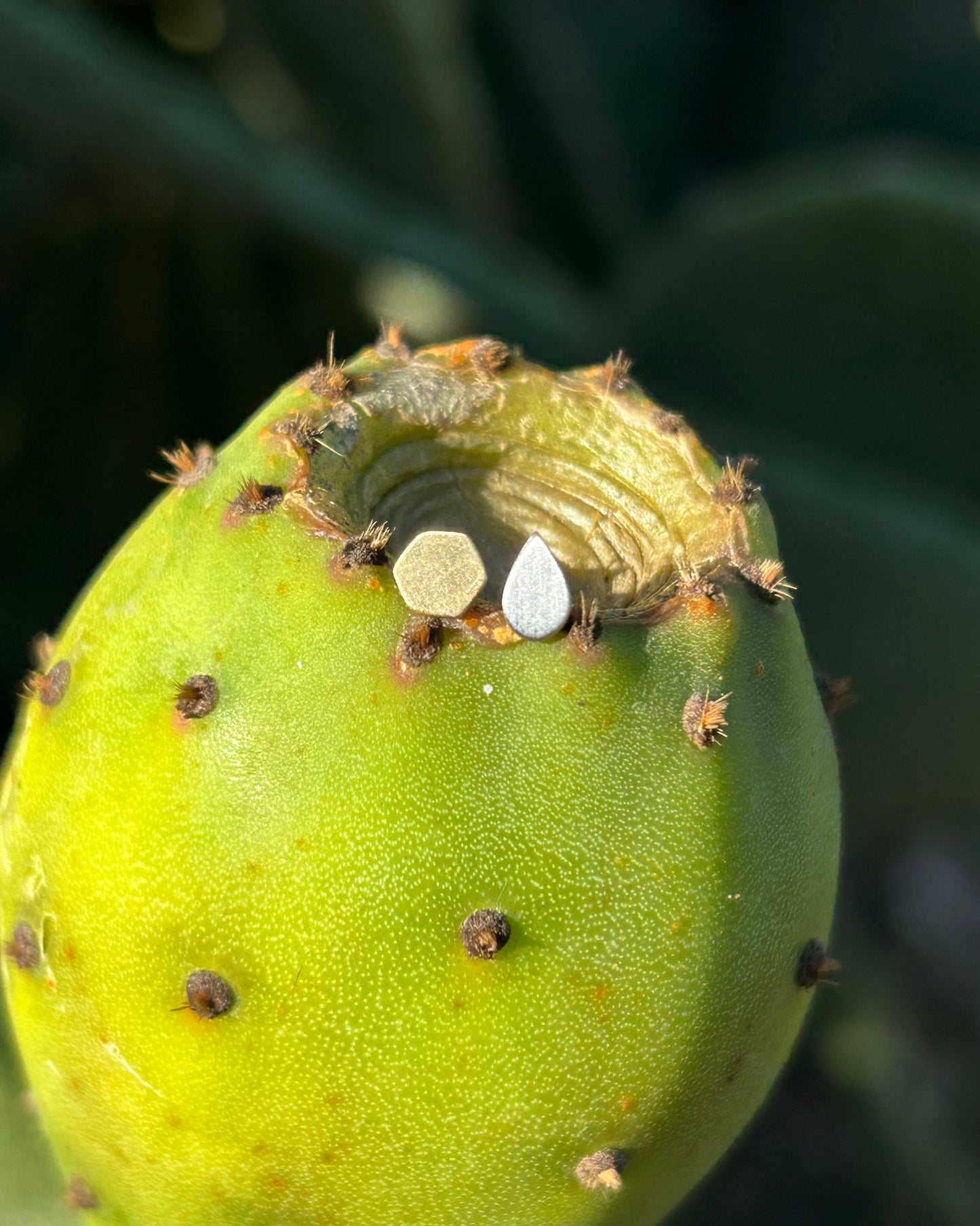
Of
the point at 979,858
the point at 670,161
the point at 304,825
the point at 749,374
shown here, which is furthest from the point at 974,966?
the point at 304,825

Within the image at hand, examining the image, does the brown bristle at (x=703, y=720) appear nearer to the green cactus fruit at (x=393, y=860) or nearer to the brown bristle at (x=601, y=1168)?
the green cactus fruit at (x=393, y=860)

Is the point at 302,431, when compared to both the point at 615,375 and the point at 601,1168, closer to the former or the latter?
the point at 615,375

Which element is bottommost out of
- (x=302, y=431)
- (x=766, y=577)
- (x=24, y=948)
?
(x=24, y=948)

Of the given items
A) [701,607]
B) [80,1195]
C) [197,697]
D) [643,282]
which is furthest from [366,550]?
[643,282]

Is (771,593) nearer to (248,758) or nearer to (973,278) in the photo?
(248,758)

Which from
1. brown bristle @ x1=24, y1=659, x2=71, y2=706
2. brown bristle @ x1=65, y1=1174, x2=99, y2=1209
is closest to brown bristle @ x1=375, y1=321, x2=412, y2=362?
brown bristle @ x1=24, y1=659, x2=71, y2=706
